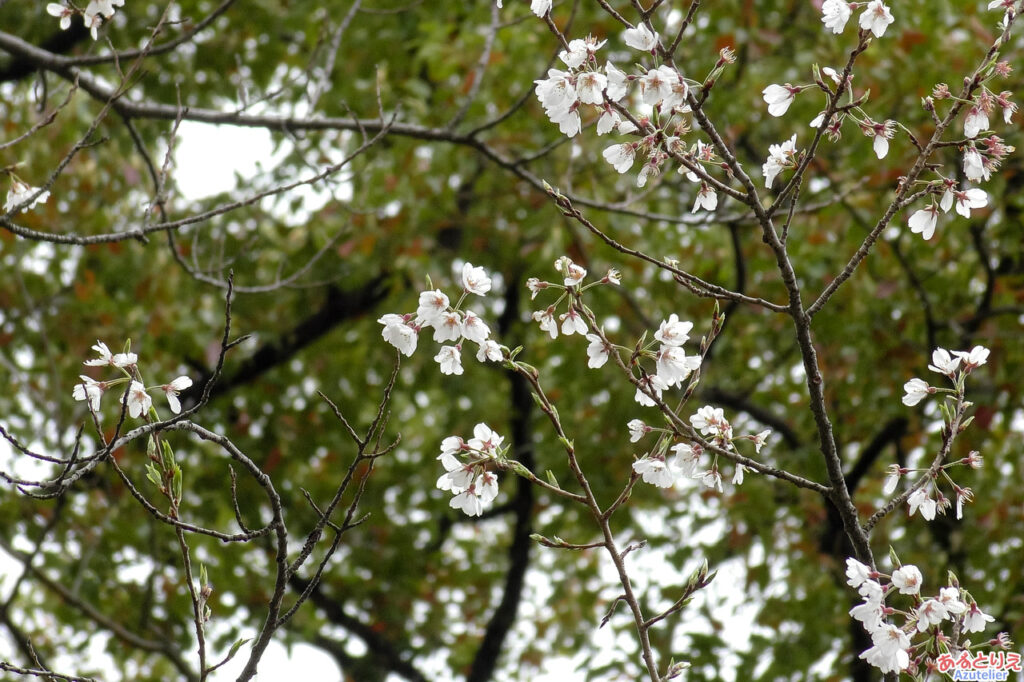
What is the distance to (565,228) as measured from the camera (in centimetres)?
539

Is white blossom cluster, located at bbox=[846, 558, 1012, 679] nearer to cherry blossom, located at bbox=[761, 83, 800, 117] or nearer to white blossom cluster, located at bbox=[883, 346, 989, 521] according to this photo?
white blossom cluster, located at bbox=[883, 346, 989, 521]

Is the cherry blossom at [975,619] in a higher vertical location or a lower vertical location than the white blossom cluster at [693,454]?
lower

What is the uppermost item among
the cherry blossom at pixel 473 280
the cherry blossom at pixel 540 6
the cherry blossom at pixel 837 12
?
the cherry blossom at pixel 837 12

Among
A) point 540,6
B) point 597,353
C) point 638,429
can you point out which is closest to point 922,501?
point 638,429

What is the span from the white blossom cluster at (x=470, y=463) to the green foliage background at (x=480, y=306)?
3100 mm

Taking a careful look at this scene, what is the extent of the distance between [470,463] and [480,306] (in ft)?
14.4

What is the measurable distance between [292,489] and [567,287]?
467cm

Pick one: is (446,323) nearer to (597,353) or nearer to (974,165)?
(597,353)

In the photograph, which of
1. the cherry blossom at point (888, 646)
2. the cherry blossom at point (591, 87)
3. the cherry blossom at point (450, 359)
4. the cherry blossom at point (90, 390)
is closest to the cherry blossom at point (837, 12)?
the cherry blossom at point (591, 87)

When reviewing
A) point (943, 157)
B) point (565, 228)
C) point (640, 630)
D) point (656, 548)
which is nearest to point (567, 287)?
point (640, 630)

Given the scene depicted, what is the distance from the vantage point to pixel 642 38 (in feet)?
5.48

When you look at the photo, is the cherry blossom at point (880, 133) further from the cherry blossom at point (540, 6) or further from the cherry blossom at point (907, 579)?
the cherry blossom at point (907, 579)

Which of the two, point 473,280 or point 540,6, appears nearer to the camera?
point 540,6

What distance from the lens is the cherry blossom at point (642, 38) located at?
1.65 meters
